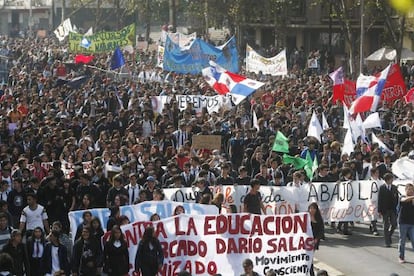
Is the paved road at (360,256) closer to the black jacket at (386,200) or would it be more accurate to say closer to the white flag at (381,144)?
the black jacket at (386,200)

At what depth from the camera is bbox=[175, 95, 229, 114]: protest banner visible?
2588 cm

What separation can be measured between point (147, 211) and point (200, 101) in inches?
484

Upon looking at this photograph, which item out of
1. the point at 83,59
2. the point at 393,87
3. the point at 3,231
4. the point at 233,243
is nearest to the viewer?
the point at 3,231

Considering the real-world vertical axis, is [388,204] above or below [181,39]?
below

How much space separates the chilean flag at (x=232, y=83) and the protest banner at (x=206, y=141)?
15.0 feet

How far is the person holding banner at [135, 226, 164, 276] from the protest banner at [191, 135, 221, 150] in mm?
7312

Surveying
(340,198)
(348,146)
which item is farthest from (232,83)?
(340,198)

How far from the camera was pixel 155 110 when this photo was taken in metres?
25.3

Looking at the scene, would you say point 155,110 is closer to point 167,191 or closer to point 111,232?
point 167,191

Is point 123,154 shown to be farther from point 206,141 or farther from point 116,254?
point 116,254

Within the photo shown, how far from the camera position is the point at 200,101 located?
85.8 feet

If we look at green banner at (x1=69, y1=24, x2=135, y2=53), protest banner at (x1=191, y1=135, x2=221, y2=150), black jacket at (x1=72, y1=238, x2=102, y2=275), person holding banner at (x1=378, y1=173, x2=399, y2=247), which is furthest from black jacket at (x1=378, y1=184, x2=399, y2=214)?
green banner at (x1=69, y1=24, x2=135, y2=53)

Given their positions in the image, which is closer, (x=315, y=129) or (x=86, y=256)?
(x=86, y=256)

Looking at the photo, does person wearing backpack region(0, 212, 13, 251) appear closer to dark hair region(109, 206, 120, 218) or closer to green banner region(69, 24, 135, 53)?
dark hair region(109, 206, 120, 218)
